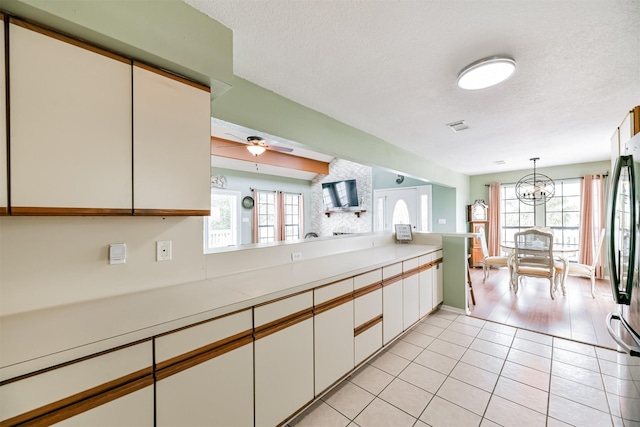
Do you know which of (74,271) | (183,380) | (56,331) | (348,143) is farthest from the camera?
(348,143)

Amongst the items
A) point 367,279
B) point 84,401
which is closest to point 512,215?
point 367,279

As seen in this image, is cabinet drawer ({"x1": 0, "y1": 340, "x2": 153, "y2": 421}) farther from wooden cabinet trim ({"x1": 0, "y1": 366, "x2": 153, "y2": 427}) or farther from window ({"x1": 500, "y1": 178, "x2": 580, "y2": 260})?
window ({"x1": 500, "y1": 178, "x2": 580, "y2": 260})

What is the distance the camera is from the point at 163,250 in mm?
1578

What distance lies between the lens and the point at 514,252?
4.35 m

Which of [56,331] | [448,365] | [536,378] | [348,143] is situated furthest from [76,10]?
[536,378]

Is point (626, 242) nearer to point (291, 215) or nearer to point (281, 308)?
point (281, 308)

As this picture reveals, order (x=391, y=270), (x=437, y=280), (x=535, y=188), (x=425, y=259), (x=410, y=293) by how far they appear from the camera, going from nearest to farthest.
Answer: (x=391, y=270), (x=410, y=293), (x=425, y=259), (x=437, y=280), (x=535, y=188)

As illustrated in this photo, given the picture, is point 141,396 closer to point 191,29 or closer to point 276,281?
point 276,281

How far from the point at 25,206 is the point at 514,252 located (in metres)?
5.54

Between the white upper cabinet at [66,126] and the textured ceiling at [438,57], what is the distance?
2.13 ft

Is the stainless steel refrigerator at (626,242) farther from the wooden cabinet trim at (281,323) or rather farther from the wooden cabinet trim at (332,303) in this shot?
the wooden cabinet trim at (281,323)

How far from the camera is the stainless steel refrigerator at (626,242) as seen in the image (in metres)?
1.33

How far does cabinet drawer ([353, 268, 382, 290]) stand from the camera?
2.09m

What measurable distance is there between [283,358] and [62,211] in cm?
130
